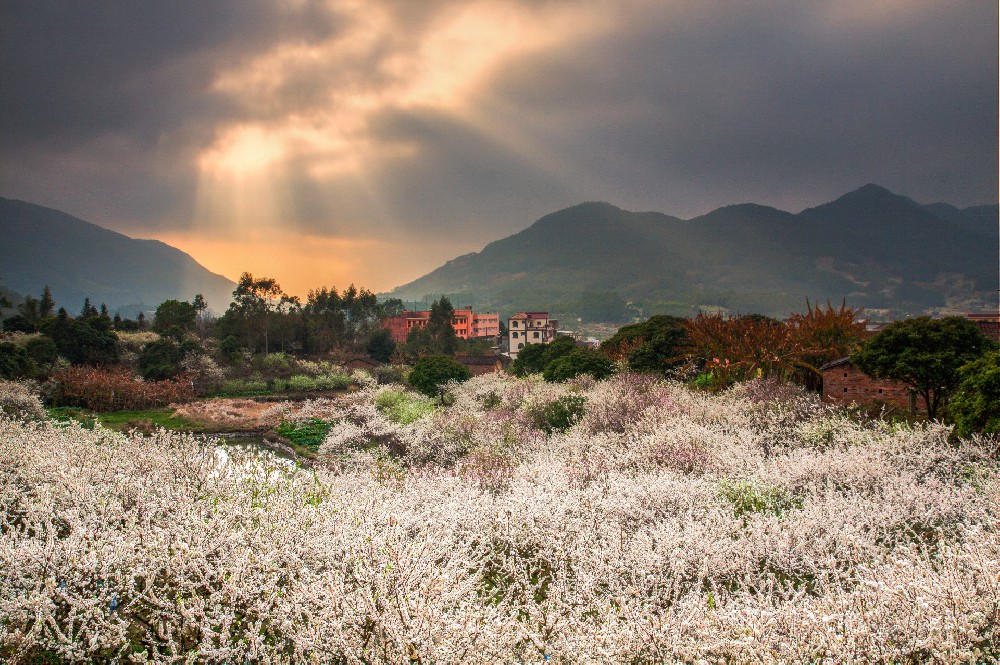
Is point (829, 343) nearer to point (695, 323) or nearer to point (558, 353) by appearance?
point (695, 323)

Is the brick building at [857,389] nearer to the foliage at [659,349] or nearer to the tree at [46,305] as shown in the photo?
the foliage at [659,349]

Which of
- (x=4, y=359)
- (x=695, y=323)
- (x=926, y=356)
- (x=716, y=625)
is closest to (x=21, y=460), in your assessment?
(x=716, y=625)

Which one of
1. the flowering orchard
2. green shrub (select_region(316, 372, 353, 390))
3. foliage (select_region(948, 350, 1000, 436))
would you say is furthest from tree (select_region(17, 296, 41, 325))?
foliage (select_region(948, 350, 1000, 436))

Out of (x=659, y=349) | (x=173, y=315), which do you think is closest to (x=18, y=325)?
(x=173, y=315)

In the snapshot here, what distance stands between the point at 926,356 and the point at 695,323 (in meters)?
7.71

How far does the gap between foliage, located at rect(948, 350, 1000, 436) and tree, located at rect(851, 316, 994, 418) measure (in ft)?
6.66

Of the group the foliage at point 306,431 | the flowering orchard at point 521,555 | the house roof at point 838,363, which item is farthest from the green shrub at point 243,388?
Answer: the house roof at point 838,363

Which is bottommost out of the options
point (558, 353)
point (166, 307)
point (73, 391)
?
point (73, 391)

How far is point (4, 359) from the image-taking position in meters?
23.8

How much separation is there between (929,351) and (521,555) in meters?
10.5

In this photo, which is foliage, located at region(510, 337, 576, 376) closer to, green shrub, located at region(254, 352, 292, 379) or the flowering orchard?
the flowering orchard

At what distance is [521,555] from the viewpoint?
19.5ft

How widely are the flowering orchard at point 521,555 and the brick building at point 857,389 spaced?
369 cm

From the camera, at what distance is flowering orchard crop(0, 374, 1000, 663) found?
11.3ft
